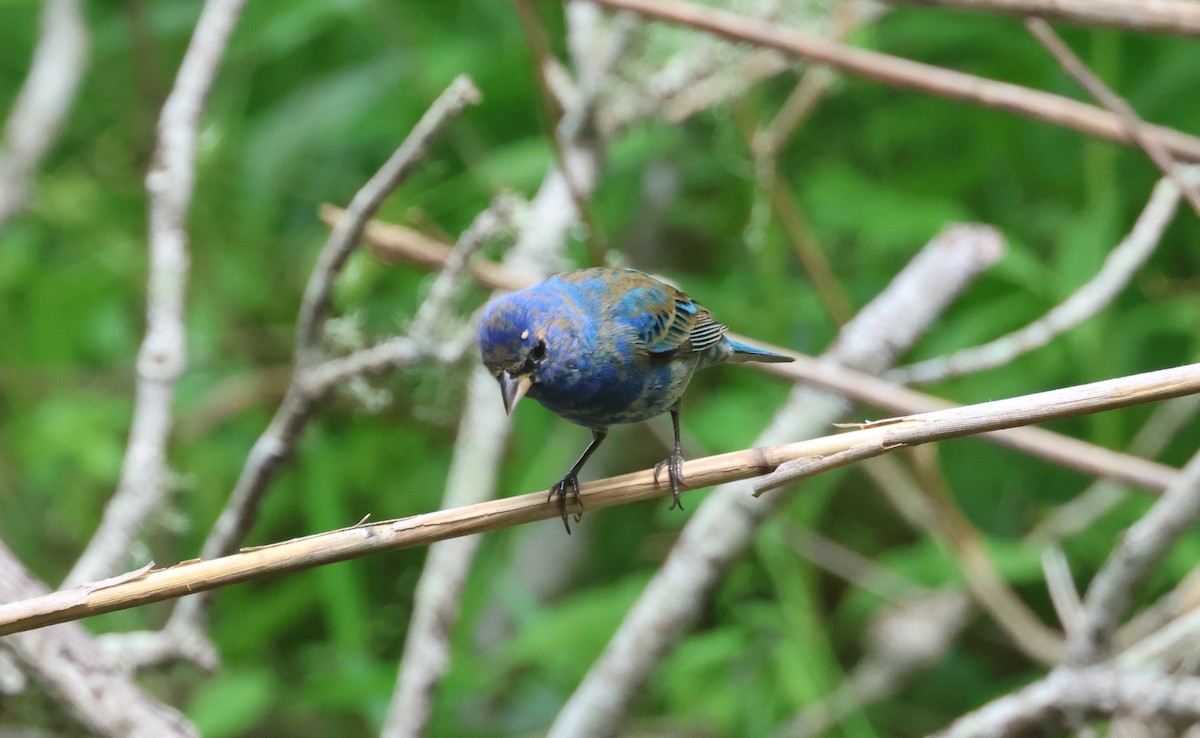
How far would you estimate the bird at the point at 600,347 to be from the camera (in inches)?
75.4

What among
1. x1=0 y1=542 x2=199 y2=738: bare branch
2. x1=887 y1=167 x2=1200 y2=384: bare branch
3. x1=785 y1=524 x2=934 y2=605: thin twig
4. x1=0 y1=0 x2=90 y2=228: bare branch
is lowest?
x1=0 y1=542 x2=199 y2=738: bare branch

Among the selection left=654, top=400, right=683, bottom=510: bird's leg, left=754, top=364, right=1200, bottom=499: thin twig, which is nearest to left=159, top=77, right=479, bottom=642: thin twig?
left=654, top=400, right=683, bottom=510: bird's leg

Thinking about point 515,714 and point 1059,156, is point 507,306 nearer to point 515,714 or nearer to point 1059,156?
point 515,714

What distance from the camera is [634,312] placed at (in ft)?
7.08

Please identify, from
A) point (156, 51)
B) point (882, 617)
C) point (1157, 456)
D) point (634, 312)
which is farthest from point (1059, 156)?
point (156, 51)

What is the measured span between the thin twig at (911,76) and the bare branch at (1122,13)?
19 centimetres

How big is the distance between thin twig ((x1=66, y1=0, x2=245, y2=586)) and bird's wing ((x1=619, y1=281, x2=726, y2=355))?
929 mm

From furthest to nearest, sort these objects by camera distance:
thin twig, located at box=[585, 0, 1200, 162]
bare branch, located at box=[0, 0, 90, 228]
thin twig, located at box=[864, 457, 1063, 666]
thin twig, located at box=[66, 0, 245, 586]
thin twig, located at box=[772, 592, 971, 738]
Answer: bare branch, located at box=[0, 0, 90, 228] → thin twig, located at box=[772, 592, 971, 738] → thin twig, located at box=[864, 457, 1063, 666] → thin twig, located at box=[585, 0, 1200, 162] → thin twig, located at box=[66, 0, 245, 586]

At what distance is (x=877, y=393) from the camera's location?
2.29m

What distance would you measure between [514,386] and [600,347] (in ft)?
0.69

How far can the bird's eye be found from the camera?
1.92 m

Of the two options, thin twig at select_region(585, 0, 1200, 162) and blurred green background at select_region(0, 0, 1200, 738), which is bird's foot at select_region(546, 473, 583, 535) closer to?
blurred green background at select_region(0, 0, 1200, 738)

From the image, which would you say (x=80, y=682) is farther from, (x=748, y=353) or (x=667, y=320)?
(x=748, y=353)

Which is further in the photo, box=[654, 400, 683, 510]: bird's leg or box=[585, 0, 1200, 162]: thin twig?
box=[585, 0, 1200, 162]: thin twig
